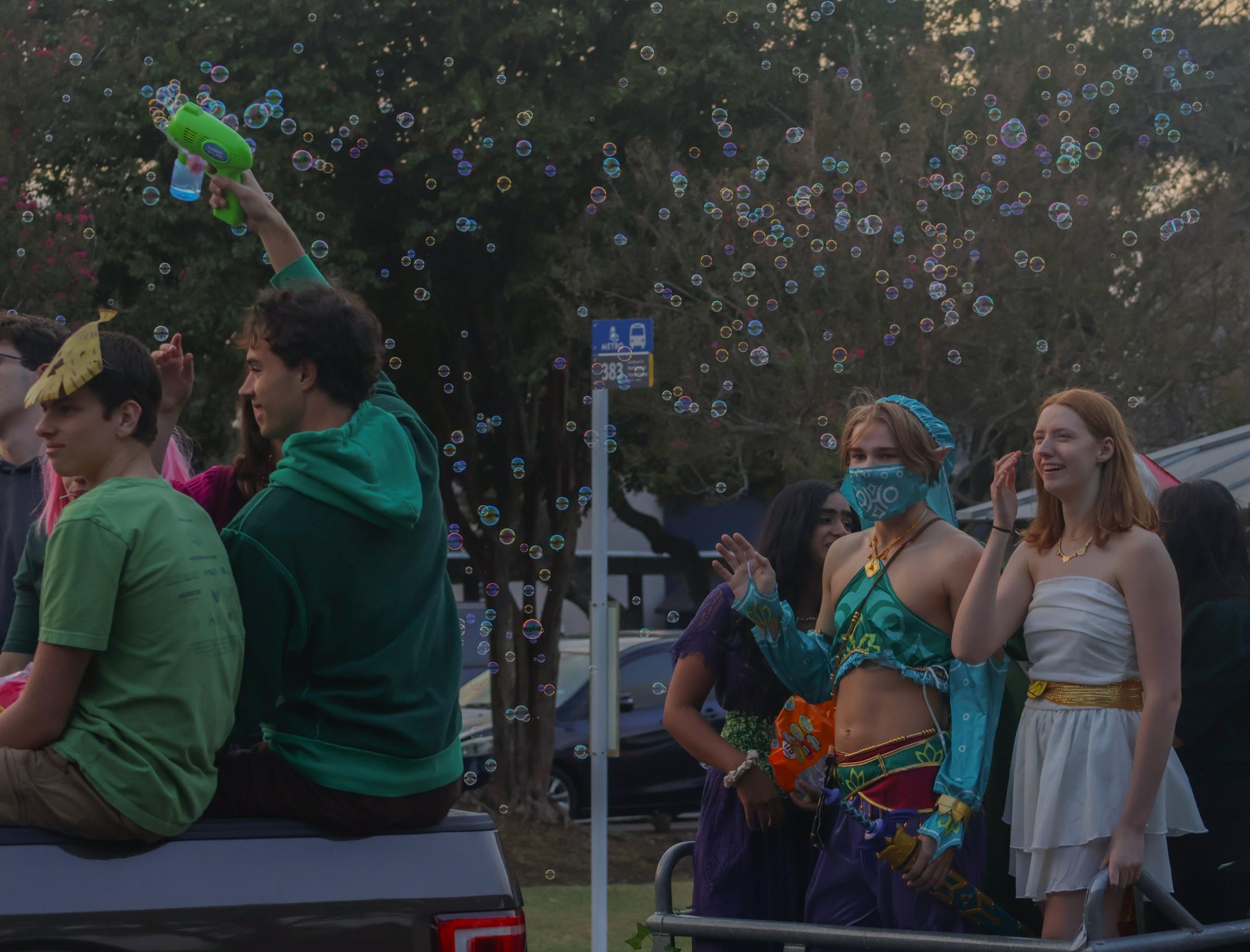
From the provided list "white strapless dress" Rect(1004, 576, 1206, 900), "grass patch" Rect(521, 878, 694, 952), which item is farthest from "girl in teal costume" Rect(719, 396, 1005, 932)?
"grass patch" Rect(521, 878, 694, 952)

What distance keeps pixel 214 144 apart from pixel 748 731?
199cm

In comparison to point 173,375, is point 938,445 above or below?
below

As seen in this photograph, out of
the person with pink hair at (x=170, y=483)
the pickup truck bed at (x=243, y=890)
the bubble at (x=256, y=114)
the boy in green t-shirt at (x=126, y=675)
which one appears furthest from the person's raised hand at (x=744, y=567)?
the bubble at (x=256, y=114)

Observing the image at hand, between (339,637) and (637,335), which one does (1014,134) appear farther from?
(339,637)

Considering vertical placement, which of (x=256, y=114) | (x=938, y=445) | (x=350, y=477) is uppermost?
(x=256, y=114)

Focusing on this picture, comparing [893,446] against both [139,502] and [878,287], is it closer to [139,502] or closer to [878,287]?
[139,502]

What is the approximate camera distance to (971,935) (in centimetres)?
288

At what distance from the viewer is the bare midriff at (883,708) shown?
3326 millimetres

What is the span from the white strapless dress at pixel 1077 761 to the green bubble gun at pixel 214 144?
6.25 ft

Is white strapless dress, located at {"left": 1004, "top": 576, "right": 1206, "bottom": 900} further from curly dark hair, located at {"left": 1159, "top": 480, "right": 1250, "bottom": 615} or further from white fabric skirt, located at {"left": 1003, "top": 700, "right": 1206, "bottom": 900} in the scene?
curly dark hair, located at {"left": 1159, "top": 480, "right": 1250, "bottom": 615}

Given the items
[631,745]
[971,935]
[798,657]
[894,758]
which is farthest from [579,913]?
[971,935]

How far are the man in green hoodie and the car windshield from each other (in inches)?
403

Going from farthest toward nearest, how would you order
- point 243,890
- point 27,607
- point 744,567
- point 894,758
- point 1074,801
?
point 744,567, point 894,758, point 1074,801, point 27,607, point 243,890

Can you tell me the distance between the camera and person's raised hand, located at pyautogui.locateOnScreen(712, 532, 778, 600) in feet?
11.6
